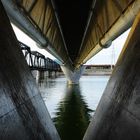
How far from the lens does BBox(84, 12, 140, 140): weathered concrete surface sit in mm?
4367

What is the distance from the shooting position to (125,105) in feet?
15.9

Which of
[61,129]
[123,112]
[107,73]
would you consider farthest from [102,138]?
[107,73]

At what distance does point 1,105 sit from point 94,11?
10122mm

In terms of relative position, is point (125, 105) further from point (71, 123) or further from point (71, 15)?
point (71, 123)

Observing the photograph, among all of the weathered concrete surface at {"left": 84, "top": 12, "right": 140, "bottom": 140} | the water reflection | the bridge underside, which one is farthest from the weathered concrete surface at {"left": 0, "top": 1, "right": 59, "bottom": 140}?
the water reflection

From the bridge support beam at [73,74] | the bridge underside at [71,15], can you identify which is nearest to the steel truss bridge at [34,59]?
the bridge support beam at [73,74]

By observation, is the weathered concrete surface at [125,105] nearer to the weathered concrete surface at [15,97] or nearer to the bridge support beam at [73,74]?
the weathered concrete surface at [15,97]

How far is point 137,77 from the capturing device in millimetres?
4691

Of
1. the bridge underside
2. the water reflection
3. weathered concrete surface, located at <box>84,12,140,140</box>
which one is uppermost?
the bridge underside

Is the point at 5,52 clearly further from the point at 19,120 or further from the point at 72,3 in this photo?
the point at 72,3

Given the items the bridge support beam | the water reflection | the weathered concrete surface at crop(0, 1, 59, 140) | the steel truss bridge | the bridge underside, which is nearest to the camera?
the weathered concrete surface at crop(0, 1, 59, 140)

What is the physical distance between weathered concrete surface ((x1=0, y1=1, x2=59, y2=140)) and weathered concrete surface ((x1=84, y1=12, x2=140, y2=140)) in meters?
1.18

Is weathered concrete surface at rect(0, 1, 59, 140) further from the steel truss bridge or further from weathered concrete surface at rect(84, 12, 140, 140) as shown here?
the steel truss bridge

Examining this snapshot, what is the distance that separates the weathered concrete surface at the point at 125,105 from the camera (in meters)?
4.37
